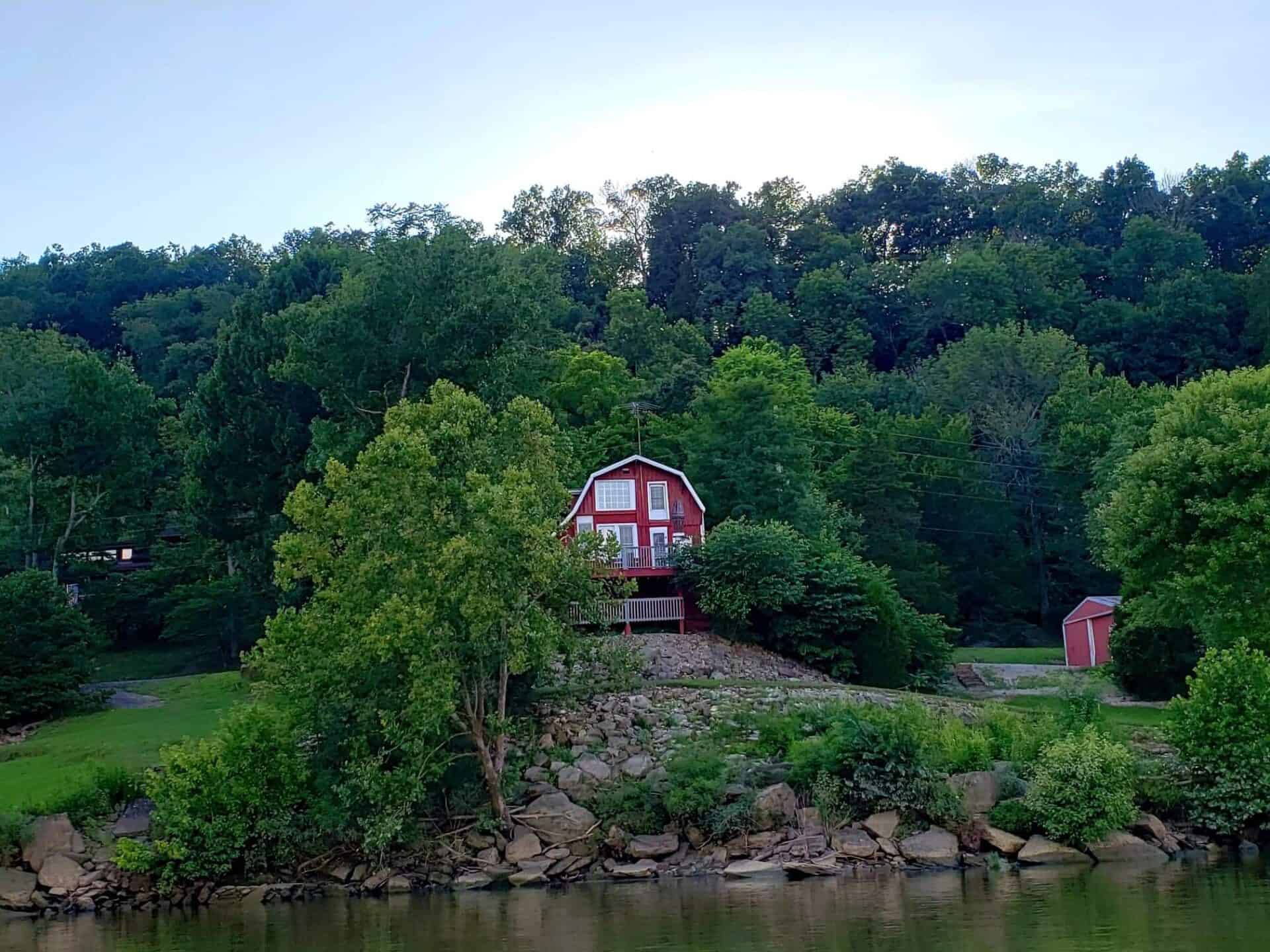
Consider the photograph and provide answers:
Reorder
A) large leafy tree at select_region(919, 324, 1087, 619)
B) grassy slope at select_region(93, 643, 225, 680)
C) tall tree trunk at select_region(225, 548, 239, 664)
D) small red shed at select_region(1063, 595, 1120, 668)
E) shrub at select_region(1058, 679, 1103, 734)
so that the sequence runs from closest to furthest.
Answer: shrub at select_region(1058, 679, 1103, 734) < small red shed at select_region(1063, 595, 1120, 668) < tall tree trunk at select_region(225, 548, 239, 664) < grassy slope at select_region(93, 643, 225, 680) < large leafy tree at select_region(919, 324, 1087, 619)

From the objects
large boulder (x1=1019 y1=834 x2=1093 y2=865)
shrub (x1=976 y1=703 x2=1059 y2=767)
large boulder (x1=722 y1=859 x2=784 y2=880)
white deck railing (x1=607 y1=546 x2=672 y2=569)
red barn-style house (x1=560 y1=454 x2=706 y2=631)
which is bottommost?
large boulder (x1=722 y1=859 x2=784 y2=880)

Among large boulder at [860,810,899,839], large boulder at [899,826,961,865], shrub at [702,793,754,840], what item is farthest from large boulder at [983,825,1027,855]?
shrub at [702,793,754,840]

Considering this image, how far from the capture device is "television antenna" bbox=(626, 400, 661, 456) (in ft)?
222

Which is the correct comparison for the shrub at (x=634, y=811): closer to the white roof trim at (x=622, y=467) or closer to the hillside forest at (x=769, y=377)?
the hillside forest at (x=769, y=377)

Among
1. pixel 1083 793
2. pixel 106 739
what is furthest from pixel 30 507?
pixel 1083 793

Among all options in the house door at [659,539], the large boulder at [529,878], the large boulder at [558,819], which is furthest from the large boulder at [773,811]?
the house door at [659,539]

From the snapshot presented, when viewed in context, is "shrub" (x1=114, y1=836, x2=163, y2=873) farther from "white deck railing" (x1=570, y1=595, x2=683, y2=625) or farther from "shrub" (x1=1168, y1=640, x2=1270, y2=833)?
"shrub" (x1=1168, y1=640, x2=1270, y2=833)

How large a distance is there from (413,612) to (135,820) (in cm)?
877

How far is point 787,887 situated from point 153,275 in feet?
325

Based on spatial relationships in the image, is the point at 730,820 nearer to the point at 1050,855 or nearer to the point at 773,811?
the point at 773,811

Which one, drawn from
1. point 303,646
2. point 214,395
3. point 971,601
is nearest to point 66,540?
point 214,395

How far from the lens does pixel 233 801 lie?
1201 inches

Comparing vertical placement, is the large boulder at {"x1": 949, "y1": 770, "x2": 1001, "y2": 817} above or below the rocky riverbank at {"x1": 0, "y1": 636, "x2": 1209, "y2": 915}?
above

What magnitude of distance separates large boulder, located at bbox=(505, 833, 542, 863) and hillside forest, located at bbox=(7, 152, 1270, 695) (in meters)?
16.3
